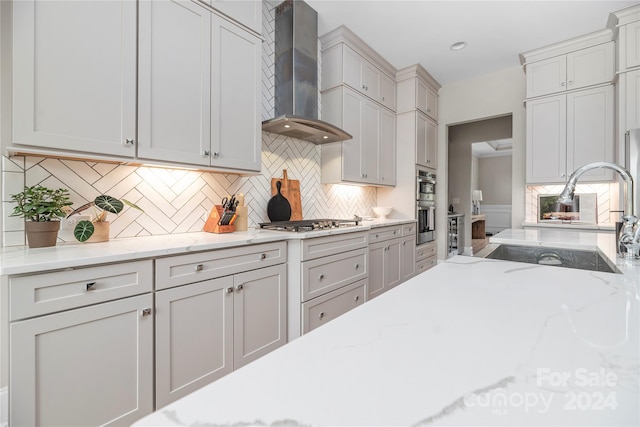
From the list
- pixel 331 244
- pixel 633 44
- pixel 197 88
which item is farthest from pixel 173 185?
pixel 633 44

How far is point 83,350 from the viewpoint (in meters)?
1.18

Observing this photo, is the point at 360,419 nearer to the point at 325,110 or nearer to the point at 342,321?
the point at 342,321

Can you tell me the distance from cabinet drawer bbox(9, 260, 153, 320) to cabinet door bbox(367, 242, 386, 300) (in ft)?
6.79

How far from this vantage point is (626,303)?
2.17 ft

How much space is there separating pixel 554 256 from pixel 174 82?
2369 mm

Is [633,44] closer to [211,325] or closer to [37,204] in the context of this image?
[211,325]

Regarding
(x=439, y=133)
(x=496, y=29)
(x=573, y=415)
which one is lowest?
A: (x=573, y=415)

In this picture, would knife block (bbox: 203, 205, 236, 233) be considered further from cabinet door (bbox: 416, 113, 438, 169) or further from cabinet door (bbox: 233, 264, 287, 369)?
cabinet door (bbox: 416, 113, 438, 169)

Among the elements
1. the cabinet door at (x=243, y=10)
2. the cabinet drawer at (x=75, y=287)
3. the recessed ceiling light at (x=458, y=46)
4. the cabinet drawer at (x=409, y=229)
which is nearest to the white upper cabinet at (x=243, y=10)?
the cabinet door at (x=243, y=10)

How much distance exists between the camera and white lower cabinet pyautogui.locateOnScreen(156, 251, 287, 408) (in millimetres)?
1425

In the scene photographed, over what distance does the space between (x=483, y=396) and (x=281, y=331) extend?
1.85 metres

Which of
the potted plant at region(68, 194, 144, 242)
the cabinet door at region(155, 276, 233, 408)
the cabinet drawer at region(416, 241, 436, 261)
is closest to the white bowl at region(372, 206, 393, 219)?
the cabinet drawer at region(416, 241, 436, 261)

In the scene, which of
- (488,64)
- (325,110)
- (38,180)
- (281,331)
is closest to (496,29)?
(488,64)

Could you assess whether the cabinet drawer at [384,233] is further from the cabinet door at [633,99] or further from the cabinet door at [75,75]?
the cabinet door at [633,99]
